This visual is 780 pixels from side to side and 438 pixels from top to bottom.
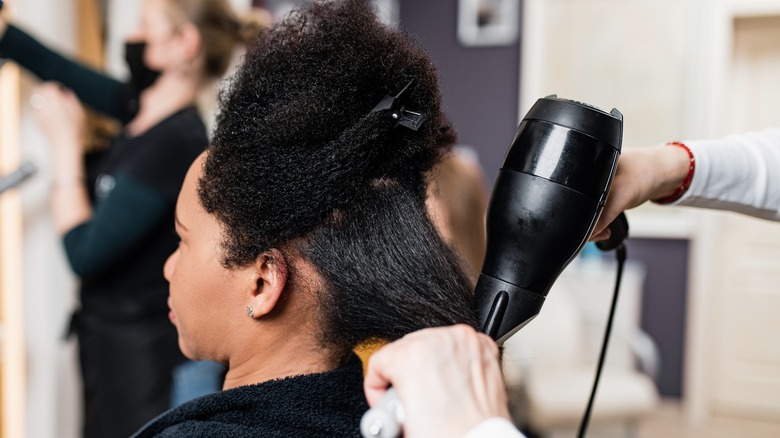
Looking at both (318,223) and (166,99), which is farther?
(166,99)

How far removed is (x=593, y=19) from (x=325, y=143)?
139 inches

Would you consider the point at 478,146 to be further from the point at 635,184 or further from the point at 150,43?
the point at 635,184

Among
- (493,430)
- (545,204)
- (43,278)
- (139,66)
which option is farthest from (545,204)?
(43,278)

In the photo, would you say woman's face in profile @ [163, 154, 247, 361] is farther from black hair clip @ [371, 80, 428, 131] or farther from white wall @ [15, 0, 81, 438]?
white wall @ [15, 0, 81, 438]

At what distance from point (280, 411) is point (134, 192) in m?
0.81

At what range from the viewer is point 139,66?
1.70m

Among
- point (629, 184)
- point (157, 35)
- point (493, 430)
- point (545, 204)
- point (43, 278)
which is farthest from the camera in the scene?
point (43, 278)

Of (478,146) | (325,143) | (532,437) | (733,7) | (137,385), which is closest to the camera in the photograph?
(325,143)

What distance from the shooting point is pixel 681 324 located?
12.9 ft

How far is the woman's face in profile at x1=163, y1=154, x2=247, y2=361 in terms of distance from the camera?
31.5 inches

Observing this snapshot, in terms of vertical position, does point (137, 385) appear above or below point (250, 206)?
below

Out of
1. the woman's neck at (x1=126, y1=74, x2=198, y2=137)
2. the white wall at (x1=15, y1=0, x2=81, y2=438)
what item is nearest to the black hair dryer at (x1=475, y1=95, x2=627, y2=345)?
the woman's neck at (x1=126, y1=74, x2=198, y2=137)

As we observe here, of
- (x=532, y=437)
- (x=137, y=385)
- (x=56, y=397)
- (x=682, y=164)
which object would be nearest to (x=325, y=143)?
(x=682, y=164)

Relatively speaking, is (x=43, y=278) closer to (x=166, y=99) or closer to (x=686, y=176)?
(x=166, y=99)
